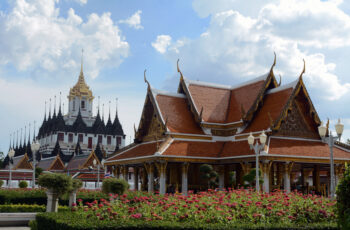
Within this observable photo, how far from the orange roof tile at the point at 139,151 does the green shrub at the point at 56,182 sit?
9558 millimetres

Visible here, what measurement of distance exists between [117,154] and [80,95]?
76.8 m

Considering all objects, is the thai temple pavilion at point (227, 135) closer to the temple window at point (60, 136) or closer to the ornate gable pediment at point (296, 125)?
the ornate gable pediment at point (296, 125)

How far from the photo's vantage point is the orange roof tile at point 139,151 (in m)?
24.2

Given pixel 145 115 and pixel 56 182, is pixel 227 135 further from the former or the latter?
pixel 56 182

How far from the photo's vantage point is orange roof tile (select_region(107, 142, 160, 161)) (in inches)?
952

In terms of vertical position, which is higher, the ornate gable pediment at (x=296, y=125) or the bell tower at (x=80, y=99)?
the bell tower at (x=80, y=99)

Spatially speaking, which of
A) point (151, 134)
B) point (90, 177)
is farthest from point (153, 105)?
point (90, 177)

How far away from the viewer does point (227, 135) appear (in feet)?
83.7

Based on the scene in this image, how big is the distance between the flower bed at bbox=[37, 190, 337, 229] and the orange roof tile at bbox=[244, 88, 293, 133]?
36.0 feet

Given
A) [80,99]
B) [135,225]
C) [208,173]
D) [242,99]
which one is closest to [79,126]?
[80,99]

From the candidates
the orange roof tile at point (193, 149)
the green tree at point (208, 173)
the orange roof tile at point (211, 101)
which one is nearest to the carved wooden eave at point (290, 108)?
the orange roof tile at point (193, 149)

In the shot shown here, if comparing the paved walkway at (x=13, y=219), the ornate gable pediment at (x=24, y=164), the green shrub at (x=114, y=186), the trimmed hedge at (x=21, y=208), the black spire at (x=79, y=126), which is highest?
the black spire at (x=79, y=126)

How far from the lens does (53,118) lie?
327 ft

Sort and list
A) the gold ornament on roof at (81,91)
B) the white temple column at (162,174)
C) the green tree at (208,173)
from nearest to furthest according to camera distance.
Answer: the green tree at (208,173)
the white temple column at (162,174)
the gold ornament on roof at (81,91)
